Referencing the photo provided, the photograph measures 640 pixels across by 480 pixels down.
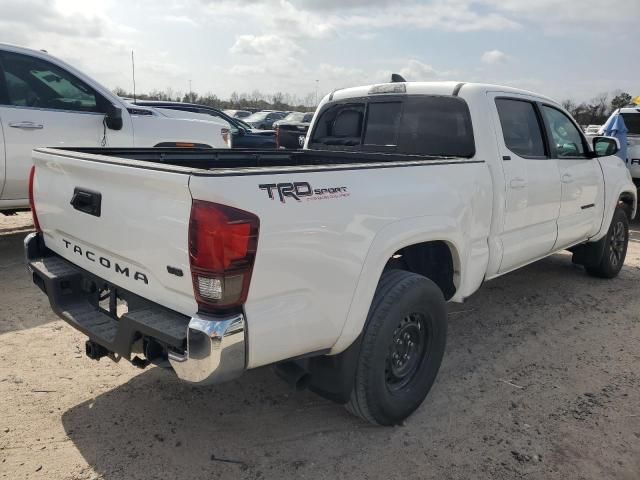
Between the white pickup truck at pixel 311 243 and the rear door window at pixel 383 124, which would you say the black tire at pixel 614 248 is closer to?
the white pickup truck at pixel 311 243

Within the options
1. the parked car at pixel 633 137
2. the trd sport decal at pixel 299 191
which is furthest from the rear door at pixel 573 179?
the parked car at pixel 633 137

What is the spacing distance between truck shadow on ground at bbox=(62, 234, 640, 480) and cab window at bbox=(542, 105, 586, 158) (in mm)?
1873

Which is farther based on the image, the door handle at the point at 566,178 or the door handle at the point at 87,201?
the door handle at the point at 566,178

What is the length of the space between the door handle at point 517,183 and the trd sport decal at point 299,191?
1786 mm

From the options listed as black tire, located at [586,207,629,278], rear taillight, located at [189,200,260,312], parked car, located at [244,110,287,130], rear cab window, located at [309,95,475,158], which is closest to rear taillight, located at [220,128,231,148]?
rear cab window, located at [309,95,475,158]

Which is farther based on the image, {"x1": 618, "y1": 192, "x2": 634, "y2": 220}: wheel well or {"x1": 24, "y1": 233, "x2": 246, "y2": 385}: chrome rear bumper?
{"x1": 618, "y1": 192, "x2": 634, "y2": 220}: wheel well

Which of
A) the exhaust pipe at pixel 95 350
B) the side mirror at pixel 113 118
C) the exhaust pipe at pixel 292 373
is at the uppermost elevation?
the side mirror at pixel 113 118

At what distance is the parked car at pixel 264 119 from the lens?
2655 centimetres

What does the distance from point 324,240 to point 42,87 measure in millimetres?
4632

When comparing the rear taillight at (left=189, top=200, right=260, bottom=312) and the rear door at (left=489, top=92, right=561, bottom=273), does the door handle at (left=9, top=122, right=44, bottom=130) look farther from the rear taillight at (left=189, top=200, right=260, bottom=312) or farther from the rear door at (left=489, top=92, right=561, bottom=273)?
the rear door at (left=489, top=92, right=561, bottom=273)

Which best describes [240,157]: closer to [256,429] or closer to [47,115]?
[256,429]

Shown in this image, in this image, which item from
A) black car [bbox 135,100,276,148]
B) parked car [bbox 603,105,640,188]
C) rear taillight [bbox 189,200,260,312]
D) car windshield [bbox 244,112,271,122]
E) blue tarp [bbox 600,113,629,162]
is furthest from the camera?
car windshield [bbox 244,112,271,122]

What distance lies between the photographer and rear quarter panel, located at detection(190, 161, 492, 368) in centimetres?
212

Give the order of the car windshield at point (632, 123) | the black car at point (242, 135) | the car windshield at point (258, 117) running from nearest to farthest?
1. the car windshield at point (632, 123)
2. the black car at point (242, 135)
3. the car windshield at point (258, 117)
